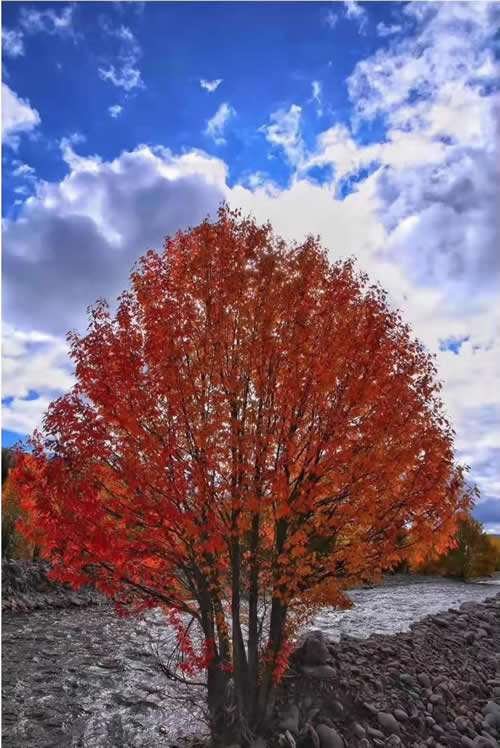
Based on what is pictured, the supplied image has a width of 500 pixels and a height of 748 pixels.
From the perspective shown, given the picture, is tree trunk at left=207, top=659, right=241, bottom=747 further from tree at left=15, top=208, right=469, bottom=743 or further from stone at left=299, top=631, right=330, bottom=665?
stone at left=299, top=631, right=330, bottom=665

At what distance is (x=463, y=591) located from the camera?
1116 inches

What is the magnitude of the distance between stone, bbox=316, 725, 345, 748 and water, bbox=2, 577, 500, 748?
204cm

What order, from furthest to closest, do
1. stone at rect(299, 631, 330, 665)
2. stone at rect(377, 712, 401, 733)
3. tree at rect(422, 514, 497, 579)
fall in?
1. tree at rect(422, 514, 497, 579)
2. stone at rect(299, 631, 330, 665)
3. stone at rect(377, 712, 401, 733)

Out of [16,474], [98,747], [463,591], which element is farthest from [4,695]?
[463,591]

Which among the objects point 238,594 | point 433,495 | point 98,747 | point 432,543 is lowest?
point 98,747

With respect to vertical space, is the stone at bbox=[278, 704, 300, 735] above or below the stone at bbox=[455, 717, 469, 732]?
above

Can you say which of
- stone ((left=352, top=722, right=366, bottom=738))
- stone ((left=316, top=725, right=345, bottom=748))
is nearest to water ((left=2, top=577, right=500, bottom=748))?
stone ((left=316, top=725, right=345, bottom=748))

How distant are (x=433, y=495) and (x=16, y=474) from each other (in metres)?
6.09

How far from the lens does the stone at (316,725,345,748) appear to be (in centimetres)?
847

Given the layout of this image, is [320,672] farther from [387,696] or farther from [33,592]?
[33,592]

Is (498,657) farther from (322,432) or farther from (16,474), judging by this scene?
(16,474)

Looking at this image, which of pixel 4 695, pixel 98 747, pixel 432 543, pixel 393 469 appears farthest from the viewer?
pixel 4 695

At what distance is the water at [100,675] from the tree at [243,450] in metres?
2.49

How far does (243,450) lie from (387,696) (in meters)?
5.34
